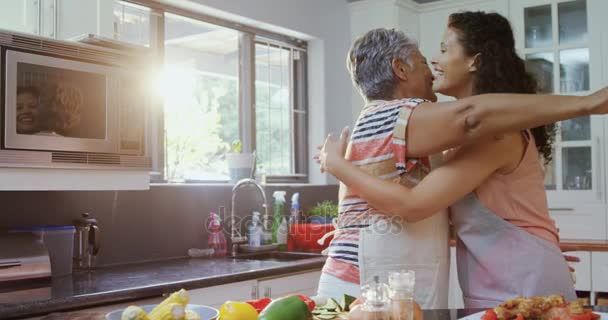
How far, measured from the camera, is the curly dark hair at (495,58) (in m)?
1.51

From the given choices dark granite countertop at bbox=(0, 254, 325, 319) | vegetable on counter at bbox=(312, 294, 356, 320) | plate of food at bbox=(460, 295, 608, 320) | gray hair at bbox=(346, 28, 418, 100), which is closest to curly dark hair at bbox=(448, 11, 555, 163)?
gray hair at bbox=(346, 28, 418, 100)

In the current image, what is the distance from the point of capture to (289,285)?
2.78m

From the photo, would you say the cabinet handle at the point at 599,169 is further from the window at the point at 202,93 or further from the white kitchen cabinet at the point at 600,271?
the window at the point at 202,93

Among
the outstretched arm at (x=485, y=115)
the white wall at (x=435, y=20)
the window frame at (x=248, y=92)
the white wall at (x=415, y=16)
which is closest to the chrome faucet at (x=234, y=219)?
the window frame at (x=248, y=92)

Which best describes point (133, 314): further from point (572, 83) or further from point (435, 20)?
point (435, 20)

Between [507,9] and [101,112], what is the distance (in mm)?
2601

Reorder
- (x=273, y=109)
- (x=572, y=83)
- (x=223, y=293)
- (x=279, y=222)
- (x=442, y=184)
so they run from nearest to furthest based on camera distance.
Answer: (x=442, y=184)
(x=223, y=293)
(x=279, y=222)
(x=572, y=83)
(x=273, y=109)

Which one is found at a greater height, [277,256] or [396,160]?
[396,160]

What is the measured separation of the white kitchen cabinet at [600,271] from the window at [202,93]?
6.68ft

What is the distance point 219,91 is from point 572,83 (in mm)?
2039

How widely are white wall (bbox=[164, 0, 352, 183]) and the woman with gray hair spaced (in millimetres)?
2200

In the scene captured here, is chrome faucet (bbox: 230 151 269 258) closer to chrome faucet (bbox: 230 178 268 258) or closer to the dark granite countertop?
chrome faucet (bbox: 230 178 268 258)

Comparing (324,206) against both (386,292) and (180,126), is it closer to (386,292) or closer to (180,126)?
(180,126)

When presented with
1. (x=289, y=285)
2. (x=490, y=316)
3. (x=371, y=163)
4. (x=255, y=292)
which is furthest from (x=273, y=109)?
(x=490, y=316)
